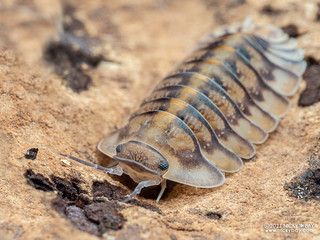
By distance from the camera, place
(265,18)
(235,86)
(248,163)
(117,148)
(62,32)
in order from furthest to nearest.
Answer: (265,18) → (62,32) → (235,86) → (248,163) → (117,148)

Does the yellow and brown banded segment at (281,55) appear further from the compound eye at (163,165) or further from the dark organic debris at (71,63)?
the compound eye at (163,165)

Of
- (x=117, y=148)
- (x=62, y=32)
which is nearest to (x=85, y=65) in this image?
(x=62, y=32)

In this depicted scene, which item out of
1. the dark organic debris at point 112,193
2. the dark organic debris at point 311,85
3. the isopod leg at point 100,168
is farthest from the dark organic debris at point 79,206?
the dark organic debris at point 311,85

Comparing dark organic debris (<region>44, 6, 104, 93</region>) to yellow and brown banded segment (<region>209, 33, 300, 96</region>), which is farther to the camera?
yellow and brown banded segment (<region>209, 33, 300, 96</region>)

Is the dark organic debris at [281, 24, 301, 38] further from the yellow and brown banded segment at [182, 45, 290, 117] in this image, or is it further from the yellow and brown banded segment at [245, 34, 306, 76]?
the yellow and brown banded segment at [182, 45, 290, 117]

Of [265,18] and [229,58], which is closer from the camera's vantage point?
[229,58]

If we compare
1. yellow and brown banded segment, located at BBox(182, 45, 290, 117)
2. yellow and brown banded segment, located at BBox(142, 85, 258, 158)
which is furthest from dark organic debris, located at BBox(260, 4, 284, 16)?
yellow and brown banded segment, located at BBox(142, 85, 258, 158)

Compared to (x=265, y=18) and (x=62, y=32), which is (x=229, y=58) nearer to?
(x=265, y=18)
